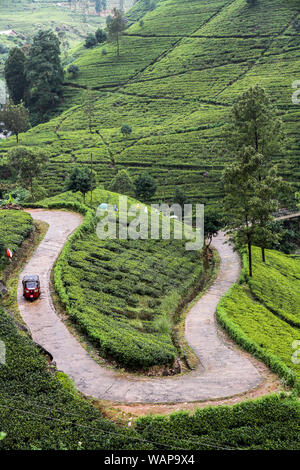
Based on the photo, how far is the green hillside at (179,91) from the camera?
67.1 m

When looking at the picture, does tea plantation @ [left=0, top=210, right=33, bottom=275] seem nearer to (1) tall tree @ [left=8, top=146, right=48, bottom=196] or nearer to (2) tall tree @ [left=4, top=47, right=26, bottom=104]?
(1) tall tree @ [left=8, top=146, right=48, bottom=196]

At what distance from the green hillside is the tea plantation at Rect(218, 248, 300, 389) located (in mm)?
22868

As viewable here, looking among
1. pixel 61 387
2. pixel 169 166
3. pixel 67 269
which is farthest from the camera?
pixel 169 166

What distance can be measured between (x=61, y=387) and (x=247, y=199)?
22.6 m

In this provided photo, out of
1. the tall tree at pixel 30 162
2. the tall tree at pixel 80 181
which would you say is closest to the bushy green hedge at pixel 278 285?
the tall tree at pixel 80 181

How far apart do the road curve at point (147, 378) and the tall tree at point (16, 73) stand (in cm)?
8193

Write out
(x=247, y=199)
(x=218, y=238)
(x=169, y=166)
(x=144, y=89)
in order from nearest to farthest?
(x=247, y=199) → (x=218, y=238) → (x=169, y=166) → (x=144, y=89)

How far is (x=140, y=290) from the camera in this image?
29812 millimetres

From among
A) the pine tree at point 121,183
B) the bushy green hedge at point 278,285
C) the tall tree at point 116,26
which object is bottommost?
the bushy green hedge at point 278,285

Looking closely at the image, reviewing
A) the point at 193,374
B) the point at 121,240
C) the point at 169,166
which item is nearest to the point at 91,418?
the point at 193,374

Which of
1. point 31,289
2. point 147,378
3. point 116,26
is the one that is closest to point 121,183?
point 31,289

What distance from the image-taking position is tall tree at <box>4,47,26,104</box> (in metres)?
99.7

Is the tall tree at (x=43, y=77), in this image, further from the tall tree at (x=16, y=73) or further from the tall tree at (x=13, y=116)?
the tall tree at (x=13, y=116)

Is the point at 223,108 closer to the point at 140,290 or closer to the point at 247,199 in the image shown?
the point at 247,199
